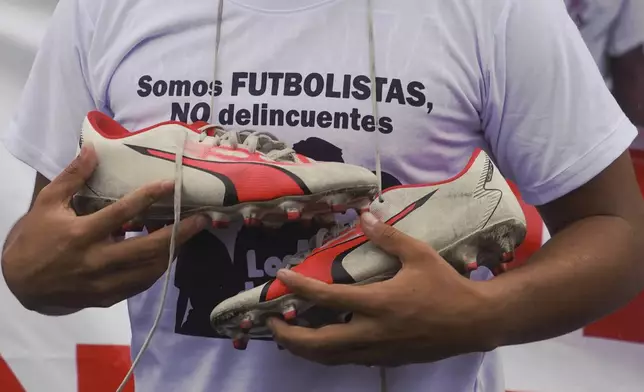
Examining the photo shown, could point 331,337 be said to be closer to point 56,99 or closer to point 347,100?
point 347,100

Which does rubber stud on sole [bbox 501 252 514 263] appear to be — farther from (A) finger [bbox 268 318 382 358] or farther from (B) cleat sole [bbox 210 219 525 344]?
(A) finger [bbox 268 318 382 358]

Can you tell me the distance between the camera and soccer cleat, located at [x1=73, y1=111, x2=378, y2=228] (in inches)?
17.5

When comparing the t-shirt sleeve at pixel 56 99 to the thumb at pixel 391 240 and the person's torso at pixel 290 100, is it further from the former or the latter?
the thumb at pixel 391 240

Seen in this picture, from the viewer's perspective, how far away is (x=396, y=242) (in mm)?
436

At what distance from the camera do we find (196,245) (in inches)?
21.6

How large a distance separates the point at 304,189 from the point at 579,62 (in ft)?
0.80

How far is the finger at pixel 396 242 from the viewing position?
433 mm

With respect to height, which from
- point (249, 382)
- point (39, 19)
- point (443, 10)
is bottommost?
point (249, 382)

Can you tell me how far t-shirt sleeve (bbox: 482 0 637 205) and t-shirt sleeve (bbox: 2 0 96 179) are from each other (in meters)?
0.35

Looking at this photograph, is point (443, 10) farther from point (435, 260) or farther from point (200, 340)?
point (200, 340)

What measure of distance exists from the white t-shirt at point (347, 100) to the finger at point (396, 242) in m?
0.09

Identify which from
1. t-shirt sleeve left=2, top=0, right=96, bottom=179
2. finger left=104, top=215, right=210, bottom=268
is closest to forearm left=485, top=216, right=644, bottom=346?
finger left=104, top=215, right=210, bottom=268

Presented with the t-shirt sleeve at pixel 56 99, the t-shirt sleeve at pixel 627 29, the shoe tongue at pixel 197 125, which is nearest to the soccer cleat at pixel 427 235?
the shoe tongue at pixel 197 125

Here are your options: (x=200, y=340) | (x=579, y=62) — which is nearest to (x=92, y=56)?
(x=200, y=340)
